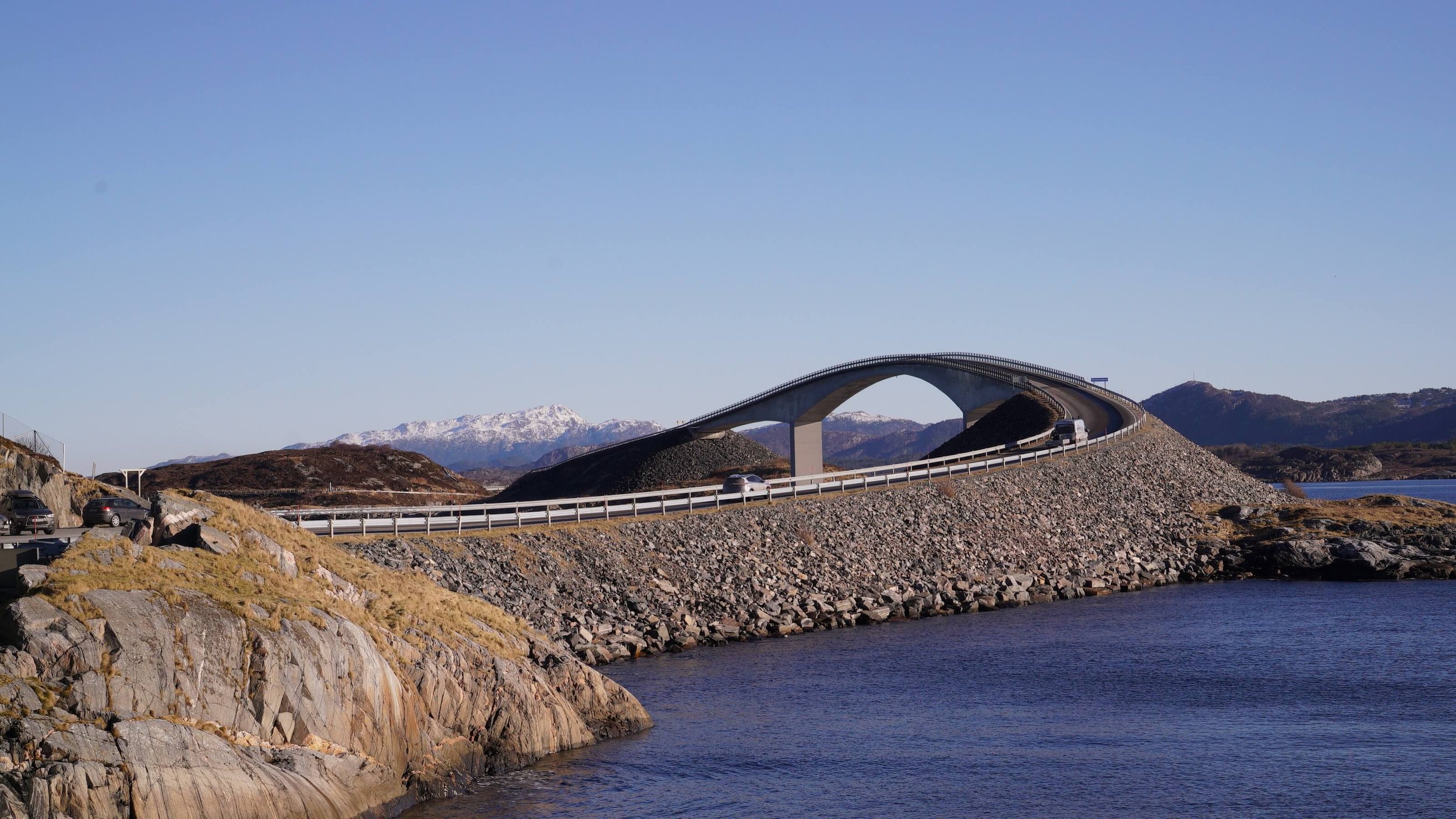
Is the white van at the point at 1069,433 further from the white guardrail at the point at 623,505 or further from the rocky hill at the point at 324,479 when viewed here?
the rocky hill at the point at 324,479

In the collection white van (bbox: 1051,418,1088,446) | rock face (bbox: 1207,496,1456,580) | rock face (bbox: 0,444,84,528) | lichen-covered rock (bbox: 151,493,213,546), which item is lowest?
rock face (bbox: 1207,496,1456,580)

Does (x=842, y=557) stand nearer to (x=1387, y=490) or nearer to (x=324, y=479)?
(x=324, y=479)

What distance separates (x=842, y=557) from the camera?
54.8m

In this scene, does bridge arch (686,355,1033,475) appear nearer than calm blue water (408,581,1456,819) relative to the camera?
No

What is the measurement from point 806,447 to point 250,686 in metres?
92.4

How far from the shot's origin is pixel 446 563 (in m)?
41.2

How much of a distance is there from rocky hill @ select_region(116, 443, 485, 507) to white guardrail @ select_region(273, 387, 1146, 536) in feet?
130

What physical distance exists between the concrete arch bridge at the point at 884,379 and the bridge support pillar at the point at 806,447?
0.08 m

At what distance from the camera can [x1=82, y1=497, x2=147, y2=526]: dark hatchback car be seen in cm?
3794

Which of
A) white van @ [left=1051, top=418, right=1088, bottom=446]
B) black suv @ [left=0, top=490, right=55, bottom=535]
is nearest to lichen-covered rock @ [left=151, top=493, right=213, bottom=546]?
black suv @ [left=0, top=490, right=55, bottom=535]

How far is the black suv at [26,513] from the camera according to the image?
117 ft

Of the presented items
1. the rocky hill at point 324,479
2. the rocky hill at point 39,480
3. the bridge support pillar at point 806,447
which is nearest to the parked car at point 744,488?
the rocky hill at point 39,480

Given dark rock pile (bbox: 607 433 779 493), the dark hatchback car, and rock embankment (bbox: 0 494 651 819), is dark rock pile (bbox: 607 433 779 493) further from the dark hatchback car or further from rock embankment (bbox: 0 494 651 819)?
rock embankment (bbox: 0 494 651 819)

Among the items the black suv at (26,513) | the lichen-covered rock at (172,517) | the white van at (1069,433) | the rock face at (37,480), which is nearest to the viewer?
the lichen-covered rock at (172,517)
